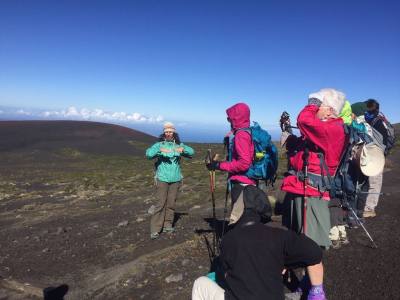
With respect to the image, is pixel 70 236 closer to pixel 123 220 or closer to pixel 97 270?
pixel 123 220

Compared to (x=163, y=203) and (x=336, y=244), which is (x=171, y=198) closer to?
(x=163, y=203)

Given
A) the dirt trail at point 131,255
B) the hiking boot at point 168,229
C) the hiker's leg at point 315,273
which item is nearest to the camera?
the hiker's leg at point 315,273

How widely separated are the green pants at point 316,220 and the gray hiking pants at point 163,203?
4.76 m

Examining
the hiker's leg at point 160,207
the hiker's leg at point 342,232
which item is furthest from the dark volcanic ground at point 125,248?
the hiker's leg at point 160,207

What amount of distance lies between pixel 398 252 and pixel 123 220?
834 cm

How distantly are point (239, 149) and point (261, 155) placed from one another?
0.42m

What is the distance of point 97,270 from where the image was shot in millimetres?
8484

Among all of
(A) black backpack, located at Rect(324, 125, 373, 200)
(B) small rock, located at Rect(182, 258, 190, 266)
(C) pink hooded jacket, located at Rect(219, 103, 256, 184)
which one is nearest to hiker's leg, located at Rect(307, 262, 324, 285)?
(A) black backpack, located at Rect(324, 125, 373, 200)

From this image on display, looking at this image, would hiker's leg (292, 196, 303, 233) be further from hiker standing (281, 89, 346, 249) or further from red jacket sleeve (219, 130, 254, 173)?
red jacket sleeve (219, 130, 254, 173)

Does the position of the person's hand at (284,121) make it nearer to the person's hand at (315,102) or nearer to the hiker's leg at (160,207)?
the person's hand at (315,102)

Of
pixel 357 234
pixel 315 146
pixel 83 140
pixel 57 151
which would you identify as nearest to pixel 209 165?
pixel 315 146

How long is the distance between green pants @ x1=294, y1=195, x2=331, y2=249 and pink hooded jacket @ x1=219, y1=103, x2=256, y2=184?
1167mm

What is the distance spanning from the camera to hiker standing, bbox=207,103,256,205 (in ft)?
20.3

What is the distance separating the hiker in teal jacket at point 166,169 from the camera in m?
9.44
